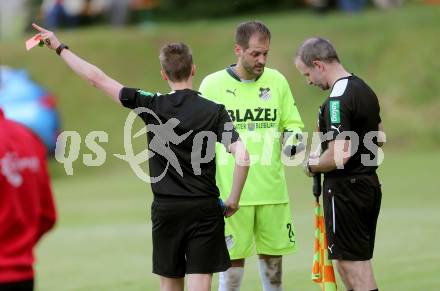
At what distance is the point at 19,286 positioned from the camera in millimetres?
5688

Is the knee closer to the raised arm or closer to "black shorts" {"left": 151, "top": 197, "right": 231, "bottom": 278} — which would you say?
"black shorts" {"left": 151, "top": 197, "right": 231, "bottom": 278}

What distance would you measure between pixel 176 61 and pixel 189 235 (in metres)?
1.19

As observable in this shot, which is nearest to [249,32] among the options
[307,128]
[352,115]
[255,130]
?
[255,130]

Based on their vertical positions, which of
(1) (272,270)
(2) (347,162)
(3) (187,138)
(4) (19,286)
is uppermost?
(3) (187,138)

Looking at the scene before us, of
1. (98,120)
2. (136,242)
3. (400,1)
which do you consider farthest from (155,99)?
(400,1)

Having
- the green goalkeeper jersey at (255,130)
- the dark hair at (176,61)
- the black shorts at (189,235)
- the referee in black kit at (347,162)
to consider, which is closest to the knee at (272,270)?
the green goalkeeper jersey at (255,130)

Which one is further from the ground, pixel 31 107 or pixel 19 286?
pixel 31 107

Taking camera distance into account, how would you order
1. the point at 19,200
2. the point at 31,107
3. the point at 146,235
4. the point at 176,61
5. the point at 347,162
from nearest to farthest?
the point at 19,200
the point at 176,61
the point at 347,162
the point at 146,235
the point at 31,107

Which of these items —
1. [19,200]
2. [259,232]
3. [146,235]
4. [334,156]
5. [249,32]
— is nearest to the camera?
[19,200]

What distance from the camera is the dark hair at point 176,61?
7.25 meters

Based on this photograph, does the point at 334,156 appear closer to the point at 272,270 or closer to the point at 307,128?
the point at 272,270

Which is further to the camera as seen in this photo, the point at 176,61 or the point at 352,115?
the point at 352,115

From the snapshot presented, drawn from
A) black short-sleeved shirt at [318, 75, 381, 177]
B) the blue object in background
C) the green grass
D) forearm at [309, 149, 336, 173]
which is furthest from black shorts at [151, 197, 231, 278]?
the blue object in background

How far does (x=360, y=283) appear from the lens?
793cm
